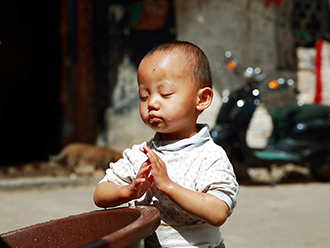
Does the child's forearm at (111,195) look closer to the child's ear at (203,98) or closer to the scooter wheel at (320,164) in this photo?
the child's ear at (203,98)

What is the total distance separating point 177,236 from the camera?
132 cm

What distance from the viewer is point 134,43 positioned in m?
6.08

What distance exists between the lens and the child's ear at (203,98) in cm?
141

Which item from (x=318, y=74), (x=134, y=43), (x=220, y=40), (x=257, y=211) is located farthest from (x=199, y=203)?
(x=318, y=74)

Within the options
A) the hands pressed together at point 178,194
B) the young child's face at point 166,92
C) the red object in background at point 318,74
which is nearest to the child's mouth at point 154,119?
the young child's face at point 166,92

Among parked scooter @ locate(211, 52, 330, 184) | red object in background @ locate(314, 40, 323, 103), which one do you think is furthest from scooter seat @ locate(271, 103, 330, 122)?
red object in background @ locate(314, 40, 323, 103)

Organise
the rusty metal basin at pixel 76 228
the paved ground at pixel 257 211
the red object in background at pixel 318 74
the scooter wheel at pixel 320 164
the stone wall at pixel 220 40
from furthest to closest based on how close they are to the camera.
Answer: the red object in background at pixel 318 74, the stone wall at pixel 220 40, the scooter wheel at pixel 320 164, the paved ground at pixel 257 211, the rusty metal basin at pixel 76 228

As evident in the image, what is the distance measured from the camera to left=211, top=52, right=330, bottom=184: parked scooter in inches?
199

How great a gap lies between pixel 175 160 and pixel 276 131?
14.5 feet

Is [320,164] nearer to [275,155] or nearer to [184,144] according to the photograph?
[275,155]

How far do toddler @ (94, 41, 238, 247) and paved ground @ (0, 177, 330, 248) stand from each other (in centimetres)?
170

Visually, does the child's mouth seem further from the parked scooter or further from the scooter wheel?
the scooter wheel

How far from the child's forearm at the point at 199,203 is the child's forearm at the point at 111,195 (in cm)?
15

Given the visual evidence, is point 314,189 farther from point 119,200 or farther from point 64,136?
point 119,200
